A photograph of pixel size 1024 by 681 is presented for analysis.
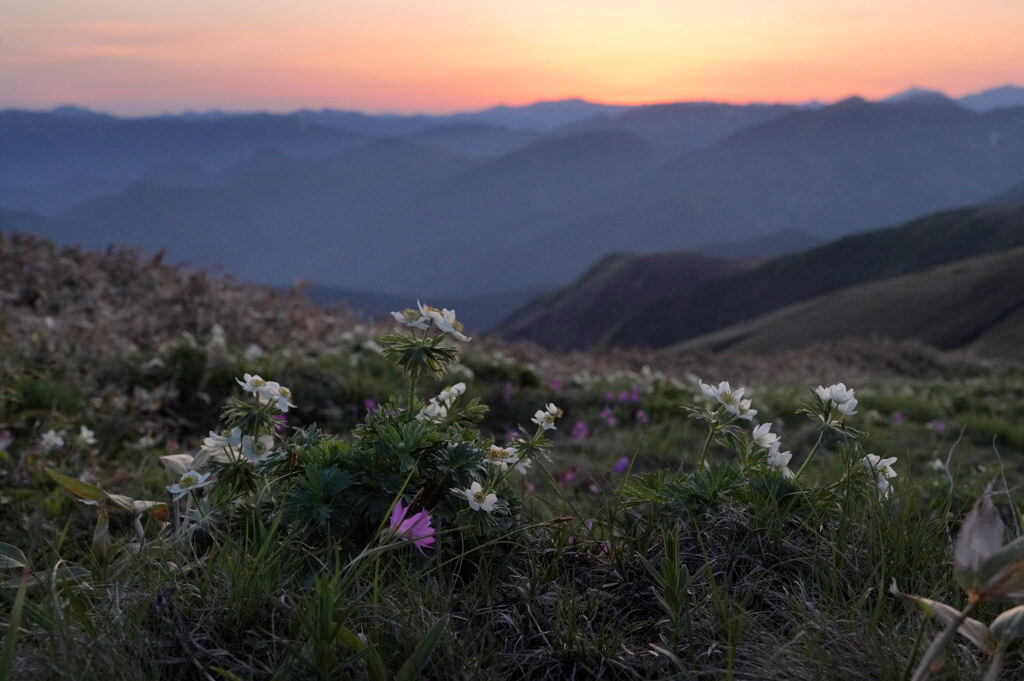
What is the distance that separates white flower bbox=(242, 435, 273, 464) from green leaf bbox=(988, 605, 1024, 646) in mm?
1706

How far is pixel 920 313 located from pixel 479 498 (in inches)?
2023

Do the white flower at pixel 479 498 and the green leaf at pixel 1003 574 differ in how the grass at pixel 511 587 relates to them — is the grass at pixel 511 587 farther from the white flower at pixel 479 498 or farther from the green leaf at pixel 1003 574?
the green leaf at pixel 1003 574

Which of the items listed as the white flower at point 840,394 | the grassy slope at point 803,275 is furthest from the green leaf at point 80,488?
the grassy slope at point 803,275

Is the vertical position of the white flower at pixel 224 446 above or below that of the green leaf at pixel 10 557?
above

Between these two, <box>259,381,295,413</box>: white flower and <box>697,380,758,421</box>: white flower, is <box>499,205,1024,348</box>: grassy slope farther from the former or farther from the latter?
<box>259,381,295,413</box>: white flower

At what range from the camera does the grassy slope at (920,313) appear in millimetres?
43406

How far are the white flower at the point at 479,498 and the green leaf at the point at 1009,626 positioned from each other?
1.03m

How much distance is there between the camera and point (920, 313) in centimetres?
4694

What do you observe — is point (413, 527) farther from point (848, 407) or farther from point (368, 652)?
point (848, 407)

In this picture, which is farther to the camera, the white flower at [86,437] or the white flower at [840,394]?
the white flower at [86,437]

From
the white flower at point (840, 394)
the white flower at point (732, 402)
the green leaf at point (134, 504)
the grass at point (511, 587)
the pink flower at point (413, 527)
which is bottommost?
the green leaf at point (134, 504)

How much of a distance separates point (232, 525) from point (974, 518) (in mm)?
1779

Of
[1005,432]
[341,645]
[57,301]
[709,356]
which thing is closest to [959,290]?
[709,356]

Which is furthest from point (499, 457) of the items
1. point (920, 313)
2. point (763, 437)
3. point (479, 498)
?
point (920, 313)
